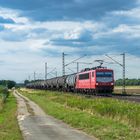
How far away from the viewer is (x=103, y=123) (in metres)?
22.1

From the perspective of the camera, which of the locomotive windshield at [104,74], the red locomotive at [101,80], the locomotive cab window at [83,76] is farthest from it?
the locomotive cab window at [83,76]

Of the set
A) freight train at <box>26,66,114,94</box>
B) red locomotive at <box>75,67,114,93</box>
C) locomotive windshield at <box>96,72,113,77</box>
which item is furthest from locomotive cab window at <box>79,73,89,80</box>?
locomotive windshield at <box>96,72,113,77</box>

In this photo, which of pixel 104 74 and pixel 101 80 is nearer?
pixel 101 80

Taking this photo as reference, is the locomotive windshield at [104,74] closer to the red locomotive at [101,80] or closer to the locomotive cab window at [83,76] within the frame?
the red locomotive at [101,80]

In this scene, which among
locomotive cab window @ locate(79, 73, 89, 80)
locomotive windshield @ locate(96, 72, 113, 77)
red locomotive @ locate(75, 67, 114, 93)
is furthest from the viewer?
locomotive cab window @ locate(79, 73, 89, 80)

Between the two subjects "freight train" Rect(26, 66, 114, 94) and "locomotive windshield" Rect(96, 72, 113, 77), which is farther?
"locomotive windshield" Rect(96, 72, 113, 77)

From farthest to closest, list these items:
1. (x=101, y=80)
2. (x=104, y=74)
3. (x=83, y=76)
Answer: (x=83, y=76) → (x=104, y=74) → (x=101, y=80)

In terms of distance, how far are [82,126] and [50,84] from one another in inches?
3972

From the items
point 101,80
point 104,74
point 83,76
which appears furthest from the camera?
point 83,76

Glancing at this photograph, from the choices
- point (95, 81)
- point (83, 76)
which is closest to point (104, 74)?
point (95, 81)

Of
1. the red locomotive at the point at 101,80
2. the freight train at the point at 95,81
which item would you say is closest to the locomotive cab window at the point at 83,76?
the freight train at the point at 95,81

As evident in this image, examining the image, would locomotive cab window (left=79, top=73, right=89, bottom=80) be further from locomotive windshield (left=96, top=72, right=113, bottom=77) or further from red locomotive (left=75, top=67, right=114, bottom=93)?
locomotive windshield (left=96, top=72, right=113, bottom=77)

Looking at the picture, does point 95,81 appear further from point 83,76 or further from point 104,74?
point 83,76

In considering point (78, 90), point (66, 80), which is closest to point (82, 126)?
point (78, 90)
